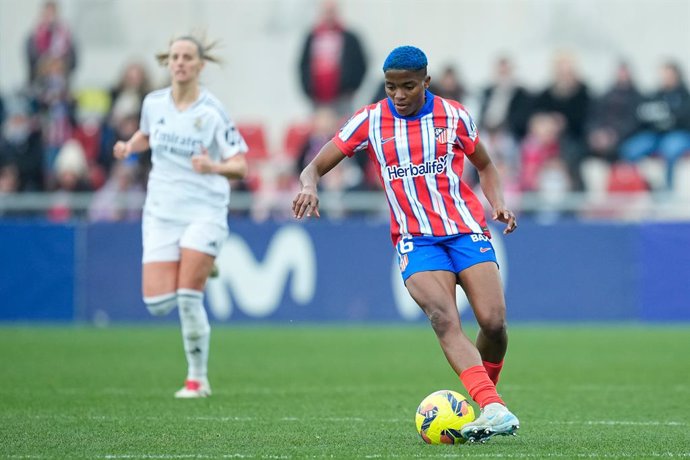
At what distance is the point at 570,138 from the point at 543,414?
11.6 metres

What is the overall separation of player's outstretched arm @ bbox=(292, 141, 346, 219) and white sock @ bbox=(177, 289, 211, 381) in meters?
2.99

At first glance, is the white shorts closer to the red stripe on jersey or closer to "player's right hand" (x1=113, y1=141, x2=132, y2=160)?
"player's right hand" (x1=113, y1=141, x2=132, y2=160)

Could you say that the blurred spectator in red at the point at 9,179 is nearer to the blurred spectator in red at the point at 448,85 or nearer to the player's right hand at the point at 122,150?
the blurred spectator in red at the point at 448,85

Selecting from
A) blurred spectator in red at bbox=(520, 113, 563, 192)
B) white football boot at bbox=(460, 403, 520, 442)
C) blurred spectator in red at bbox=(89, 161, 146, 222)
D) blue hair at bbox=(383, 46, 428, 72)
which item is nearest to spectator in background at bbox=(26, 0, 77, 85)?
blurred spectator in red at bbox=(89, 161, 146, 222)

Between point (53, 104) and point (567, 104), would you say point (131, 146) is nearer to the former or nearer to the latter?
point (53, 104)

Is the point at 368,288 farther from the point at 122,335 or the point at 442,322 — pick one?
the point at 442,322

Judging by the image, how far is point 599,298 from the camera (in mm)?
19375

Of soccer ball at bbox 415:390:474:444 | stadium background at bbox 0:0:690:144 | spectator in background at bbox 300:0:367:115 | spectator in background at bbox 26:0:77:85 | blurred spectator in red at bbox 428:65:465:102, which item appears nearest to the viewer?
soccer ball at bbox 415:390:474:444

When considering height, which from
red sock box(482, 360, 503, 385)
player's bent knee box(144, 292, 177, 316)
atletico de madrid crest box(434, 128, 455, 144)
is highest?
atletico de madrid crest box(434, 128, 455, 144)

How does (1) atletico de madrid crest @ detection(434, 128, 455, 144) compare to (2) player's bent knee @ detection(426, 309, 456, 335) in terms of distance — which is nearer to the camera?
(2) player's bent knee @ detection(426, 309, 456, 335)

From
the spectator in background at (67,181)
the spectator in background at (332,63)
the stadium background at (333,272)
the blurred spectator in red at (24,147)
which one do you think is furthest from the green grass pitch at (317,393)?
the spectator in background at (332,63)

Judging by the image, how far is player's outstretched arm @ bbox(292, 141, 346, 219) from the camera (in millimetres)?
7575

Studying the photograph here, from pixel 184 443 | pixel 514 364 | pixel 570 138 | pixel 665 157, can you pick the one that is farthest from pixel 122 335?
pixel 184 443

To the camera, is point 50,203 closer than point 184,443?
No
